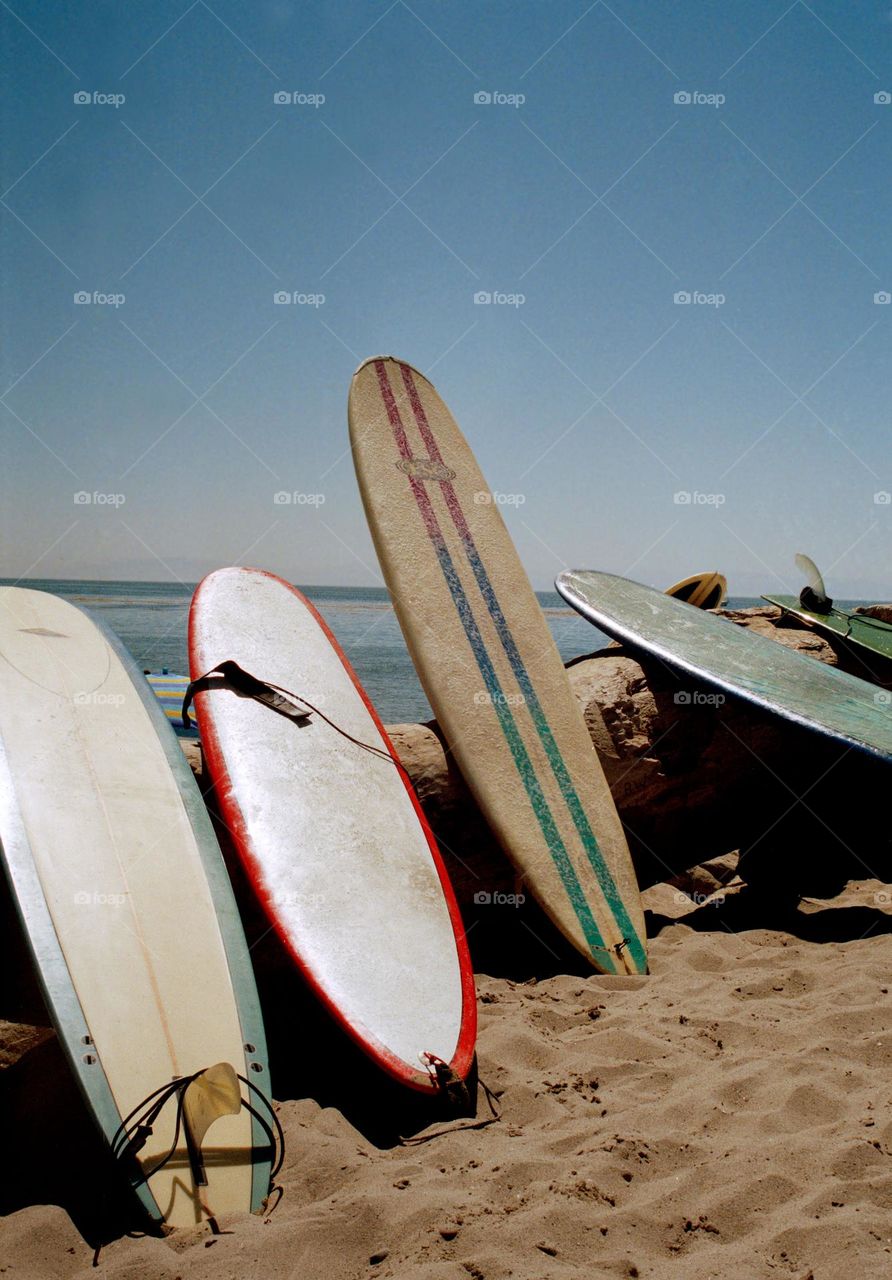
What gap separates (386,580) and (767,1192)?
2.65 meters

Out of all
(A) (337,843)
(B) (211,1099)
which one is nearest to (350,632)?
(A) (337,843)

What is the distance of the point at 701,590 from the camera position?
5.63m

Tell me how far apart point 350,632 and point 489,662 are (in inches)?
732

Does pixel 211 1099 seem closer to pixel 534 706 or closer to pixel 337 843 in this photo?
pixel 337 843

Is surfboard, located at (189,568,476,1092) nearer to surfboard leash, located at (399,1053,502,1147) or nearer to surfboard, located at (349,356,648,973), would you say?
surfboard leash, located at (399,1053,502,1147)

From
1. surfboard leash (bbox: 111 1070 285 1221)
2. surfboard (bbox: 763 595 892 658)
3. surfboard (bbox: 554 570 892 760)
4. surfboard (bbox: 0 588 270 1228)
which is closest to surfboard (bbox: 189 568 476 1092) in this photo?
surfboard (bbox: 0 588 270 1228)

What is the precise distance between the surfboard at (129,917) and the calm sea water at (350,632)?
3.08ft

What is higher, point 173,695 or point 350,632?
point 173,695

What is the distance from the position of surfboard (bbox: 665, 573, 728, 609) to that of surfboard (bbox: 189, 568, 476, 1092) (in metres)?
2.71

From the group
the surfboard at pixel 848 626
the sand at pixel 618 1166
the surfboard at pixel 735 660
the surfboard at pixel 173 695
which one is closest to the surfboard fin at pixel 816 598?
the surfboard at pixel 848 626

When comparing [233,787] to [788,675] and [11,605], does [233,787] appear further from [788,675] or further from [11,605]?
[788,675]

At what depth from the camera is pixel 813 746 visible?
3752mm

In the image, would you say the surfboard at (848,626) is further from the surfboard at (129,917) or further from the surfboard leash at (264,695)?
Answer: the surfboard at (129,917)

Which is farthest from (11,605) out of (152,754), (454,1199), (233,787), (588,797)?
(454,1199)
